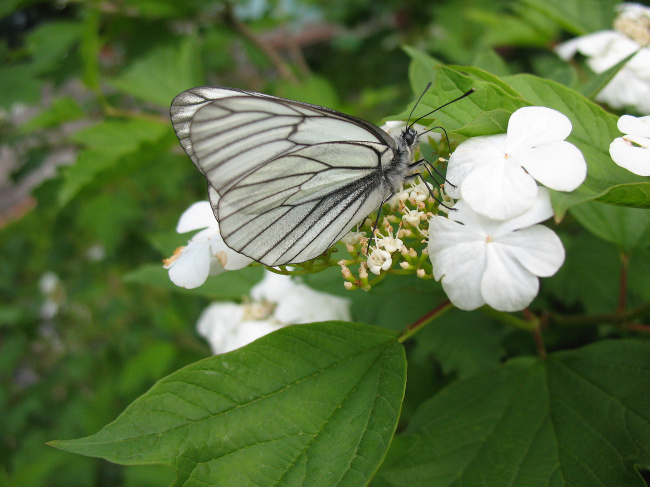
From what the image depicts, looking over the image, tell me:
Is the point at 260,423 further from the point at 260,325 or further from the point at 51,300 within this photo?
the point at 51,300

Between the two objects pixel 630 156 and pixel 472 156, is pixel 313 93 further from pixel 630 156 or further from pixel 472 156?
pixel 630 156

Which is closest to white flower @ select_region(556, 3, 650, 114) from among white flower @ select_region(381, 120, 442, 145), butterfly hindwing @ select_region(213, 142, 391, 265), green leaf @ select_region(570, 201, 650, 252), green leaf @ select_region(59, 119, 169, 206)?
green leaf @ select_region(570, 201, 650, 252)

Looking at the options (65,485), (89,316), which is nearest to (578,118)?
(65,485)

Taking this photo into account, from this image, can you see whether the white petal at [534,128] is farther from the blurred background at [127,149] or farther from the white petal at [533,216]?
the blurred background at [127,149]

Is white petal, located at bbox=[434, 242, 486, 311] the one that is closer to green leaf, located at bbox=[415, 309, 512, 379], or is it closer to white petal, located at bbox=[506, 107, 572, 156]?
white petal, located at bbox=[506, 107, 572, 156]

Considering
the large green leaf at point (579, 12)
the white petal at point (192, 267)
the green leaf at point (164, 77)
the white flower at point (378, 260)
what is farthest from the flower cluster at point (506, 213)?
the green leaf at point (164, 77)
